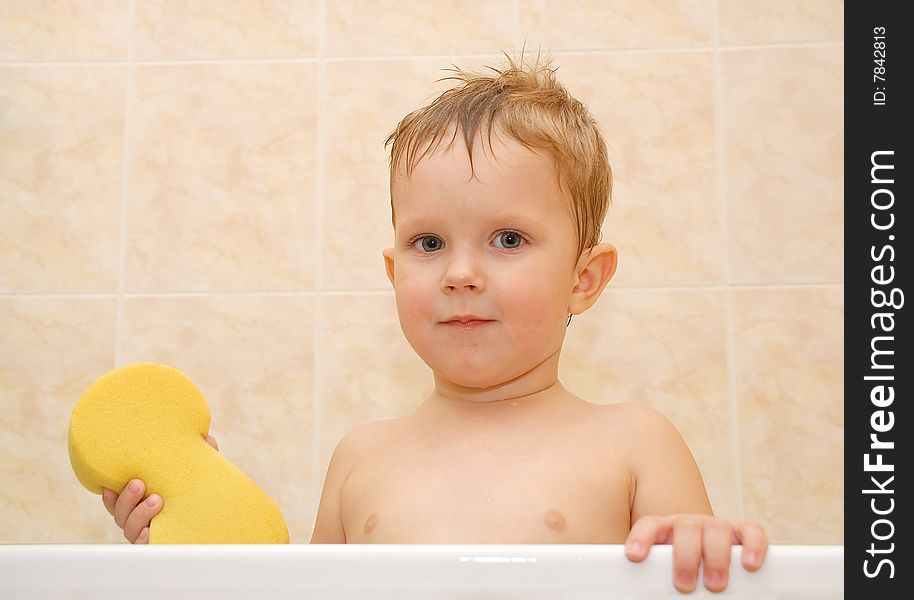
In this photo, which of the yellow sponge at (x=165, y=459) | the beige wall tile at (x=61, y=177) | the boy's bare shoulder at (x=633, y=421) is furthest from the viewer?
the beige wall tile at (x=61, y=177)

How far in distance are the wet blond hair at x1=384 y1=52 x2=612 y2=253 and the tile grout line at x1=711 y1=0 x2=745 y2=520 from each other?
424 mm

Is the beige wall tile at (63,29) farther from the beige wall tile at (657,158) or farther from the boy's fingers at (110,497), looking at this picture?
the boy's fingers at (110,497)

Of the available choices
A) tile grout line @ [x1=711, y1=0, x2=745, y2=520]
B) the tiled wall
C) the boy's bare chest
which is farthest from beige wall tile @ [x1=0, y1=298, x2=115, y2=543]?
tile grout line @ [x1=711, y1=0, x2=745, y2=520]

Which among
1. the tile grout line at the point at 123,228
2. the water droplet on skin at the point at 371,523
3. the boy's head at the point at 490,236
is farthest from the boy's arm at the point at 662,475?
the tile grout line at the point at 123,228

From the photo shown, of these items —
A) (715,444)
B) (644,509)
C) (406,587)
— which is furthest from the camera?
(715,444)

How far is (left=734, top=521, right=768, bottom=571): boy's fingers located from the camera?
0.58 meters

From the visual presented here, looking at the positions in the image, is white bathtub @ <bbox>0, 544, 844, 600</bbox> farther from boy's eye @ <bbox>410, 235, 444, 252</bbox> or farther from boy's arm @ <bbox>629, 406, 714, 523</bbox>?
boy's eye @ <bbox>410, 235, 444, 252</bbox>

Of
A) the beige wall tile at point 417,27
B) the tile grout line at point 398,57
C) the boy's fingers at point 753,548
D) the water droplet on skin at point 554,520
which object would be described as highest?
the beige wall tile at point 417,27

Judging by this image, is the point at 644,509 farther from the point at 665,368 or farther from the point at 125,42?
the point at 125,42

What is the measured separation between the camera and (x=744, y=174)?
57.9 inches

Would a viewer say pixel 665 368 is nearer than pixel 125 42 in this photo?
Yes

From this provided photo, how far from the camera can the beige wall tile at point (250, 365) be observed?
4.76 ft

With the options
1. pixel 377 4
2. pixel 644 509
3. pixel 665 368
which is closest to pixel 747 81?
pixel 665 368
